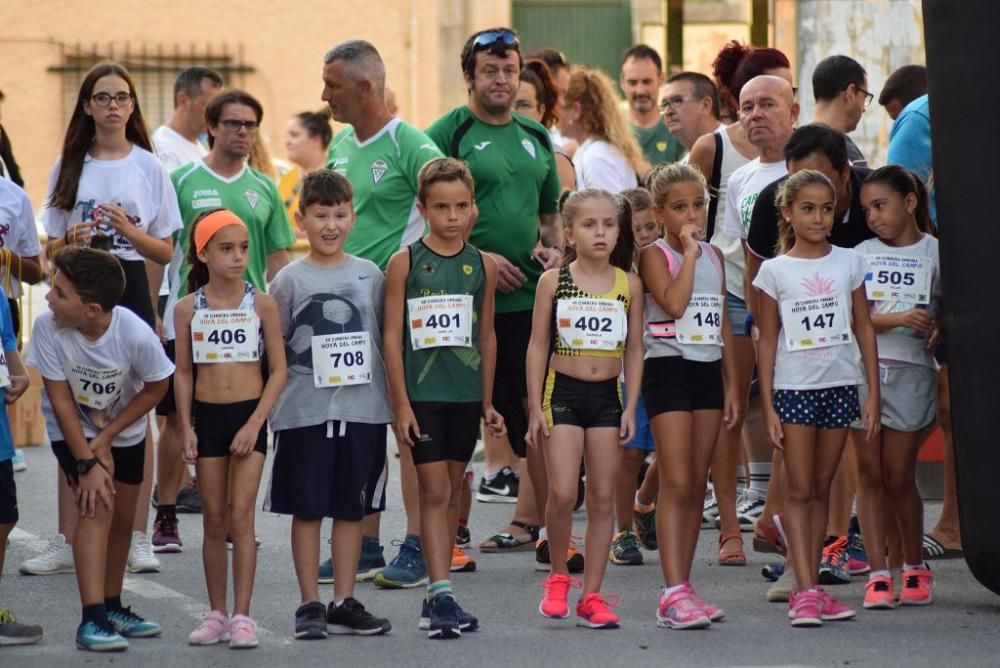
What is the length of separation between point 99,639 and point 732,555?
265cm

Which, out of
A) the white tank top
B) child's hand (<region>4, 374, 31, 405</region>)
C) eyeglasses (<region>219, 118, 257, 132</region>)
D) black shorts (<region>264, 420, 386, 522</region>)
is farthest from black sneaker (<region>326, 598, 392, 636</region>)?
eyeglasses (<region>219, 118, 257, 132</region>)

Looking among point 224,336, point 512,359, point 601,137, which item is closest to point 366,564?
point 512,359

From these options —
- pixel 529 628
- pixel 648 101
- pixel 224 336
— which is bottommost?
pixel 529 628

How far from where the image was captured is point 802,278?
638cm

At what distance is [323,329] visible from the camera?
20.5 ft

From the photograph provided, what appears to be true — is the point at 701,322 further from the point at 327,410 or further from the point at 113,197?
the point at 113,197

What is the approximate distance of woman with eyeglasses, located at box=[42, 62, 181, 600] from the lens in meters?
7.39

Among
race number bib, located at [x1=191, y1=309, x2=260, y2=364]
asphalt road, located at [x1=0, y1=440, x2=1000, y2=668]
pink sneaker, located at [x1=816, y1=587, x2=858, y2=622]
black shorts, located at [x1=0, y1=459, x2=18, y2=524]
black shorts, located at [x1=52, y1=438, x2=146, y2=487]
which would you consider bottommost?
asphalt road, located at [x1=0, y1=440, x2=1000, y2=668]

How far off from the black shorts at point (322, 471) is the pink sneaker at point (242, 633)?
379 mm

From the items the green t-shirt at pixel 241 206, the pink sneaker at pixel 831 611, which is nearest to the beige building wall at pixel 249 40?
the green t-shirt at pixel 241 206

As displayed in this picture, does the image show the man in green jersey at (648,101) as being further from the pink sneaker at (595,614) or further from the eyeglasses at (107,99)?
the pink sneaker at (595,614)

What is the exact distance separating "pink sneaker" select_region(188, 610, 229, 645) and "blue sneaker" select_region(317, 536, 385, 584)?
1061 millimetres

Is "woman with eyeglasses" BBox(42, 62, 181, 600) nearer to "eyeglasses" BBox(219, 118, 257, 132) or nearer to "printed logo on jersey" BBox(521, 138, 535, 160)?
"eyeglasses" BBox(219, 118, 257, 132)

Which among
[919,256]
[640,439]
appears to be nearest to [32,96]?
[640,439]
